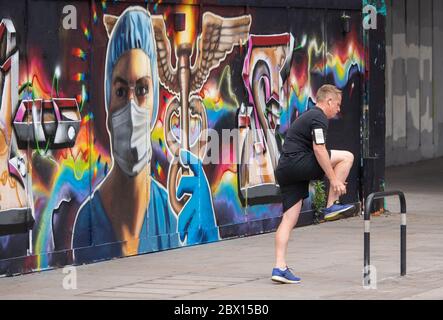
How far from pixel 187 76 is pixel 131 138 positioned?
1.24 metres

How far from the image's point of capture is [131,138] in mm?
13281

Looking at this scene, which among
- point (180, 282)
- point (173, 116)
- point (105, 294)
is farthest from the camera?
point (173, 116)

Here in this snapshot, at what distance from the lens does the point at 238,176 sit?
15.0 meters

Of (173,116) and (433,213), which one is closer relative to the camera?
(173,116)

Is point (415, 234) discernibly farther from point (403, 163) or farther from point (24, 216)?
point (403, 163)

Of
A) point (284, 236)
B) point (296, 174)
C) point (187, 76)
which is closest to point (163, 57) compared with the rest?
point (187, 76)

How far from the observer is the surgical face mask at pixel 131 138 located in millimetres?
13094

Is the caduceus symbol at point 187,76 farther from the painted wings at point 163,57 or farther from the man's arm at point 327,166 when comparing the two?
the man's arm at point 327,166

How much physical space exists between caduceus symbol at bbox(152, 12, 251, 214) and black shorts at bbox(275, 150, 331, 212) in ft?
8.89

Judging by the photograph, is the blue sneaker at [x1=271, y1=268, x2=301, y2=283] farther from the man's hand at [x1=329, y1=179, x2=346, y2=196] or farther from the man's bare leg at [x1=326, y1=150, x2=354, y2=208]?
the man's hand at [x1=329, y1=179, x2=346, y2=196]

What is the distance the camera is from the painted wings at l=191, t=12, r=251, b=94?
14.3 m
